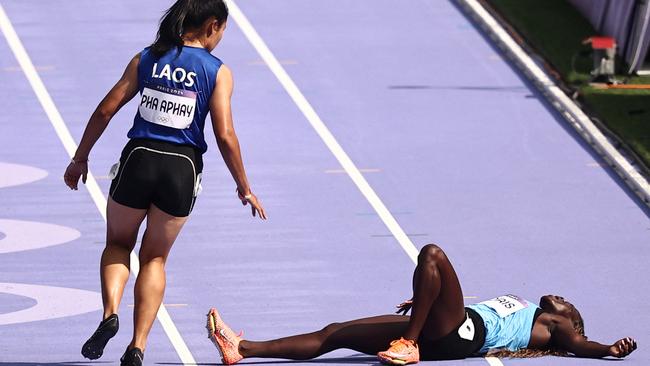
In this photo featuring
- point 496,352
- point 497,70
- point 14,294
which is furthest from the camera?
point 497,70

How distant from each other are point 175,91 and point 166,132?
229 millimetres

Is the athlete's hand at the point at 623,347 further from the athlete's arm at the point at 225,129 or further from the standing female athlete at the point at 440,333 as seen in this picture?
the athlete's arm at the point at 225,129

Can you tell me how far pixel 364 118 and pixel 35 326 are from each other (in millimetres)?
5493

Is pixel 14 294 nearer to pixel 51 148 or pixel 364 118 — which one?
pixel 51 148

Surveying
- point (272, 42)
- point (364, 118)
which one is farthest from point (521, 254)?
point (272, 42)

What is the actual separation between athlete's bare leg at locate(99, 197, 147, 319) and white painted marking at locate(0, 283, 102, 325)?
149cm

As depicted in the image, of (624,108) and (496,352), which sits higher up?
(496,352)

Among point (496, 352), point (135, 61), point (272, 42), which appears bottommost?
point (272, 42)

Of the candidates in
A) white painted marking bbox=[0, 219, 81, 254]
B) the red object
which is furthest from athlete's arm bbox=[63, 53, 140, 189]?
the red object

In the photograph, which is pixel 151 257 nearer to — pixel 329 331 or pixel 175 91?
pixel 175 91

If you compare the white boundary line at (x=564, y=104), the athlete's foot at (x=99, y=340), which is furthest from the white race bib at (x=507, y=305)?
the white boundary line at (x=564, y=104)

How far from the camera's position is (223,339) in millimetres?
8391

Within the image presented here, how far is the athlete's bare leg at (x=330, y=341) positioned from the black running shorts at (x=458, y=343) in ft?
0.60

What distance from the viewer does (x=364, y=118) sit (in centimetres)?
1405
